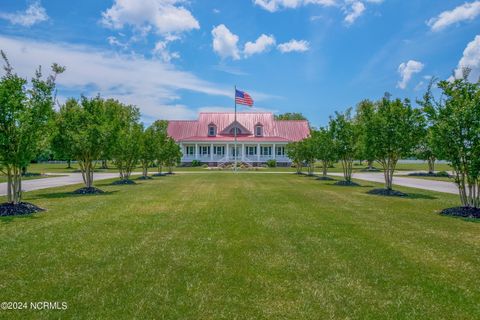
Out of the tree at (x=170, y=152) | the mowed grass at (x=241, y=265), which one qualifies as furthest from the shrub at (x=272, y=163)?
the mowed grass at (x=241, y=265)

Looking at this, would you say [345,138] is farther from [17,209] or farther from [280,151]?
[280,151]

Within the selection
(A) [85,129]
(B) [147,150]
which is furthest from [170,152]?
(A) [85,129]

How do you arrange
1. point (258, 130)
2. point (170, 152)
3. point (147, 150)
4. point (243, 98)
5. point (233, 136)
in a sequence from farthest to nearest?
point (258, 130) → point (233, 136) → point (243, 98) → point (170, 152) → point (147, 150)

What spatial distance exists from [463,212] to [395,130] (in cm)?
644

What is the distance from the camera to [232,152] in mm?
57062

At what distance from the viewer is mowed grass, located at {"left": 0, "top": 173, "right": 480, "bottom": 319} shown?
458 cm

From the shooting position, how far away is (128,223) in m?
9.62

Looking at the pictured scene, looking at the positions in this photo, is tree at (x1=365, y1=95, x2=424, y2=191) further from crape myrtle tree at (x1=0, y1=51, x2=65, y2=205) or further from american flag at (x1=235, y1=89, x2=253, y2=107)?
american flag at (x1=235, y1=89, x2=253, y2=107)

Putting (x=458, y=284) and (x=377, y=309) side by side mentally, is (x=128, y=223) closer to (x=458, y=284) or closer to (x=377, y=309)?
(x=377, y=309)

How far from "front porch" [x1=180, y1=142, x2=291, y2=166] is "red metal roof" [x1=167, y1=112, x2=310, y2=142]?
5.11 ft

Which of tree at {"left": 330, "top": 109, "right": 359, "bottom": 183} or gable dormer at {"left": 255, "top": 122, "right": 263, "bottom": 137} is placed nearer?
tree at {"left": 330, "top": 109, "right": 359, "bottom": 183}

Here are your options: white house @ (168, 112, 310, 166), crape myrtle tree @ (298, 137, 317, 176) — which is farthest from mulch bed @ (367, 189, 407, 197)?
white house @ (168, 112, 310, 166)

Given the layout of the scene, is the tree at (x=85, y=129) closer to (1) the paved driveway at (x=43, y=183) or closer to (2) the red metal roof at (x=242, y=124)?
(1) the paved driveway at (x=43, y=183)

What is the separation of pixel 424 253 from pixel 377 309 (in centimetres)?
314
